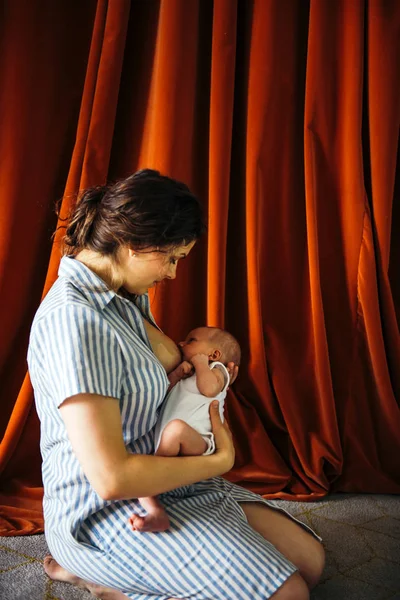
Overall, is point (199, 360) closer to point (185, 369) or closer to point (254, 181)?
point (185, 369)

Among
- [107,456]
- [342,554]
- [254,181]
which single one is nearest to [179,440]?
[107,456]

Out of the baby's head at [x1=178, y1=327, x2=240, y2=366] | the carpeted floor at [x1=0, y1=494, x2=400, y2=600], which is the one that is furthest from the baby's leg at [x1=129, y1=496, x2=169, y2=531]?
the baby's head at [x1=178, y1=327, x2=240, y2=366]

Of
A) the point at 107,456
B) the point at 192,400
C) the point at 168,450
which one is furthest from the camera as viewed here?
the point at 192,400

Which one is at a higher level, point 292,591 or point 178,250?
point 178,250

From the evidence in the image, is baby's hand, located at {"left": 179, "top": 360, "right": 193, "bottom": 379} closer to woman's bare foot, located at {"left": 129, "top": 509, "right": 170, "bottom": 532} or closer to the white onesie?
the white onesie

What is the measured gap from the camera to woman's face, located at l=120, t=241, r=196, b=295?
1.39 m

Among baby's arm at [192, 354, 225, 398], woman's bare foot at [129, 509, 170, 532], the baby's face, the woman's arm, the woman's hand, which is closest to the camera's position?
the woman's arm

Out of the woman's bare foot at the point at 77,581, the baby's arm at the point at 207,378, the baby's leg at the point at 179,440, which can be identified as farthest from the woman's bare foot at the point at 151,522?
the baby's arm at the point at 207,378

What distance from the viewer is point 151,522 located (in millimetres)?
1271

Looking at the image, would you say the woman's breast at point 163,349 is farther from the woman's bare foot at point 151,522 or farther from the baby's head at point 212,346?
the woman's bare foot at point 151,522

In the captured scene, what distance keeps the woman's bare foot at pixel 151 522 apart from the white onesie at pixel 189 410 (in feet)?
0.55

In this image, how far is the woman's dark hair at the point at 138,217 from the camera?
1343 millimetres

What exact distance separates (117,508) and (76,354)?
14.1 inches

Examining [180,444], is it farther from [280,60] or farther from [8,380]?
[280,60]
